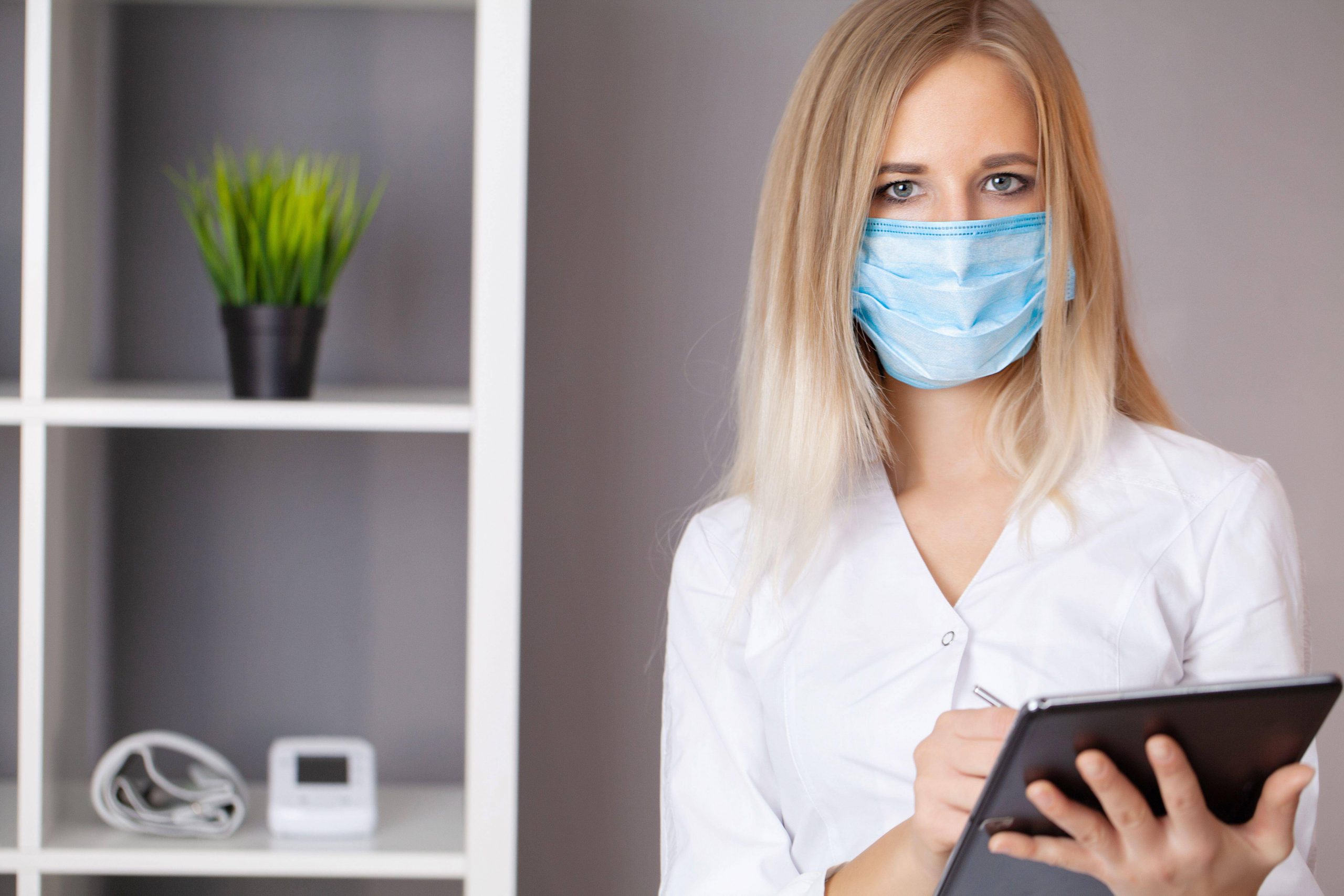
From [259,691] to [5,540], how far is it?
0.47 m

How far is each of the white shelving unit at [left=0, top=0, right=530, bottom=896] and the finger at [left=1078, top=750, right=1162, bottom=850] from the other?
83 centimetres

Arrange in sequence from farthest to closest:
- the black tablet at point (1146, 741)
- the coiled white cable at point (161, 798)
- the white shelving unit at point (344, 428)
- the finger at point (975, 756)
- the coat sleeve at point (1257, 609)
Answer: the coiled white cable at point (161, 798) → the white shelving unit at point (344, 428) → the coat sleeve at point (1257, 609) → the finger at point (975, 756) → the black tablet at point (1146, 741)

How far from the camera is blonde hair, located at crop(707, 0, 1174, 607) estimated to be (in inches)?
43.9

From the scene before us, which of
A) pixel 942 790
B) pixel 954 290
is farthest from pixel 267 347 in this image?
pixel 942 790

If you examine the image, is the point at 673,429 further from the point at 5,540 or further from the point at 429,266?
the point at 5,540

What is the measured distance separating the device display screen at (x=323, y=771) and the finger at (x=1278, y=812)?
1.17 metres

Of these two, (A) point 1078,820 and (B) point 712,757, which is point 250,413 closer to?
(B) point 712,757

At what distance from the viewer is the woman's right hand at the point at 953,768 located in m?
0.84

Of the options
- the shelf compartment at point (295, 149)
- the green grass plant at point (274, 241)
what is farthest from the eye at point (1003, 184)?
the shelf compartment at point (295, 149)

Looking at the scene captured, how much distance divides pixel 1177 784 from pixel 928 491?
0.52 meters

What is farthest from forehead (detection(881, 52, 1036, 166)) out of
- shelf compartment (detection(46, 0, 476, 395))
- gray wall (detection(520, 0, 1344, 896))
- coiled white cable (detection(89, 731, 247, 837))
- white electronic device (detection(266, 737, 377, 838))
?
coiled white cable (detection(89, 731, 247, 837))

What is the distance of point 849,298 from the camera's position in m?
1.15

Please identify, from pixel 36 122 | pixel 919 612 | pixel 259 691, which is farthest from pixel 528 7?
pixel 259 691

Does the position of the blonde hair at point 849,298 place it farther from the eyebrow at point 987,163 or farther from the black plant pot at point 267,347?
the black plant pot at point 267,347
